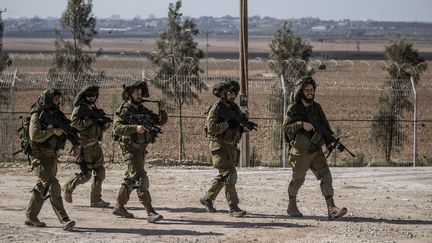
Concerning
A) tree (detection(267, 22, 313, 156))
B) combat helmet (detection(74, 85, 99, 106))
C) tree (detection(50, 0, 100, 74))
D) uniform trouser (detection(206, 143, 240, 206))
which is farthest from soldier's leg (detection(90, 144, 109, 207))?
→ tree (detection(50, 0, 100, 74))

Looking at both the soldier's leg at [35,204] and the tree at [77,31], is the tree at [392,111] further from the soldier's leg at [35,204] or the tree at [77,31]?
the soldier's leg at [35,204]

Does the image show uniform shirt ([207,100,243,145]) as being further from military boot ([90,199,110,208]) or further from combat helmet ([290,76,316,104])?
military boot ([90,199,110,208])

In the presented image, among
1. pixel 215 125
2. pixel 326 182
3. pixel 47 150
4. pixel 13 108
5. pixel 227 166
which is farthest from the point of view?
pixel 13 108

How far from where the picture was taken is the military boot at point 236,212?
39.6 feet

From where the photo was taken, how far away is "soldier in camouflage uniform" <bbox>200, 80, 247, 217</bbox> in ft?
39.2

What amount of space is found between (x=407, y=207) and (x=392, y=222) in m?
1.31

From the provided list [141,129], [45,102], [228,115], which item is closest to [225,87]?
[228,115]

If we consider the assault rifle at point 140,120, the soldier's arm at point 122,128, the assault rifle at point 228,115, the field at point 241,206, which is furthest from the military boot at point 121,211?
the assault rifle at point 228,115

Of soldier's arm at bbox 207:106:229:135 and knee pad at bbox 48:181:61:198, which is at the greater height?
soldier's arm at bbox 207:106:229:135

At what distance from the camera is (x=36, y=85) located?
78.6 feet

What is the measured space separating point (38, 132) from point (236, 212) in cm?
284

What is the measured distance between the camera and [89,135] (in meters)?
12.5

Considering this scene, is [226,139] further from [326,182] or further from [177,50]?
[177,50]

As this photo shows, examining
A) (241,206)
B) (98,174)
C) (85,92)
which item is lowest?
(241,206)
